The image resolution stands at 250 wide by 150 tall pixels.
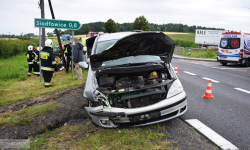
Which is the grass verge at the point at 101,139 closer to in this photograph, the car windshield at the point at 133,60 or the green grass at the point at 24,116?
the green grass at the point at 24,116

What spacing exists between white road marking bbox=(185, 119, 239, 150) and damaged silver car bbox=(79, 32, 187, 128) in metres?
0.40

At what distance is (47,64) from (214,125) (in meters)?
6.54

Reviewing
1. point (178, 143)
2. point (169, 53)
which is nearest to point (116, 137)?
point (178, 143)

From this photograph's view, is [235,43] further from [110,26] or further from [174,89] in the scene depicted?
[110,26]

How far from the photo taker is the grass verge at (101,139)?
3195 millimetres

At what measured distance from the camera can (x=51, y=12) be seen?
11773 mm

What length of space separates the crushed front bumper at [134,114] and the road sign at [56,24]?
22.5 ft

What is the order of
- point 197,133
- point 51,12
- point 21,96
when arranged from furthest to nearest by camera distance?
point 51,12
point 21,96
point 197,133

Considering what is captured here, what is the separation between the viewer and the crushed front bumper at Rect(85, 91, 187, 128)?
346cm

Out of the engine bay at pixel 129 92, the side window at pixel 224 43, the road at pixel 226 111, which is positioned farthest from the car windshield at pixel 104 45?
the side window at pixel 224 43

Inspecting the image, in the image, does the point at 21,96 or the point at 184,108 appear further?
the point at 21,96

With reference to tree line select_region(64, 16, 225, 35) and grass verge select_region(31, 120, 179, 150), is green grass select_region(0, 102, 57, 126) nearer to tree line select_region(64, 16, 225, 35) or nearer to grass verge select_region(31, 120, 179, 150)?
grass verge select_region(31, 120, 179, 150)

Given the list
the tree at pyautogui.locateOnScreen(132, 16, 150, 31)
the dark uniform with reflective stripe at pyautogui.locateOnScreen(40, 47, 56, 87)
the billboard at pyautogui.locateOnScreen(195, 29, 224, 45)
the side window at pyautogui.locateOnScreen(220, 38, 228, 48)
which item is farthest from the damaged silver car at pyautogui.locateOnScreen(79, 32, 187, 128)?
the tree at pyautogui.locateOnScreen(132, 16, 150, 31)

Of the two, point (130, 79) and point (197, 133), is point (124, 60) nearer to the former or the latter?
point (130, 79)
